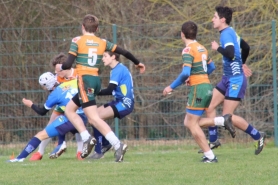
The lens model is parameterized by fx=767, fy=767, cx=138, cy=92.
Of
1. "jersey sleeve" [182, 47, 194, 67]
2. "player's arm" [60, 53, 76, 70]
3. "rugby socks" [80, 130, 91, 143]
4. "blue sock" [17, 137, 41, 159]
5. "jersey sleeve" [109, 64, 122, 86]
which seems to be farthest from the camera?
"jersey sleeve" [109, 64, 122, 86]

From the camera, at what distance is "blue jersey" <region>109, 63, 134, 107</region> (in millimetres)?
10922

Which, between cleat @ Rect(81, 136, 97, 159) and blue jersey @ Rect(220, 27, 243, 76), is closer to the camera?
cleat @ Rect(81, 136, 97, 159)

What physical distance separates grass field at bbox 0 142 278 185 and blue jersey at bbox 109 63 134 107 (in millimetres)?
871

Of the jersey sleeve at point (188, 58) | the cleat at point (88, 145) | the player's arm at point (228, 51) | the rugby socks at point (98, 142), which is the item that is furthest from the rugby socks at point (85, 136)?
the player's arm at point (228, 51)

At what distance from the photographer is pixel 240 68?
10727 mm

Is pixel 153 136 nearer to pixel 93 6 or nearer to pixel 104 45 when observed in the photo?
pixel 104 45

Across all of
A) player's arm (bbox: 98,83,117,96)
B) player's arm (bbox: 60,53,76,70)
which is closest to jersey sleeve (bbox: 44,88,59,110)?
player's arm (bbox: 98,83,117,96)

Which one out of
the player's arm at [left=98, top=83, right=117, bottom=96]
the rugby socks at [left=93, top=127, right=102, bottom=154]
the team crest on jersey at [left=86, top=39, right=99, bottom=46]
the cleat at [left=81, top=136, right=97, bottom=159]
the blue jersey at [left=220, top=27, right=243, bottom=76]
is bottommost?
the rugby socks at [left=93, top=127, right=102, bottom=154]

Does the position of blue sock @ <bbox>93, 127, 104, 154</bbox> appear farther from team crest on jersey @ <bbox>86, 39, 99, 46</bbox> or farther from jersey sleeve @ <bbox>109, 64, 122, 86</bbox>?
team crest on jersey @ <bbox>86, 39, 99, 46</bbox>

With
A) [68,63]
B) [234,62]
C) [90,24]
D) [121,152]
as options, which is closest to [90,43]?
[90,24]

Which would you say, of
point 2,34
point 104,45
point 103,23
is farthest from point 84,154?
point 103,23

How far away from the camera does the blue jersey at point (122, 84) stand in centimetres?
→ 1092

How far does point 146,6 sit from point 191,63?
27.1ft

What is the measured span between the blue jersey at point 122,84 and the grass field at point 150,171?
871 millimetres
